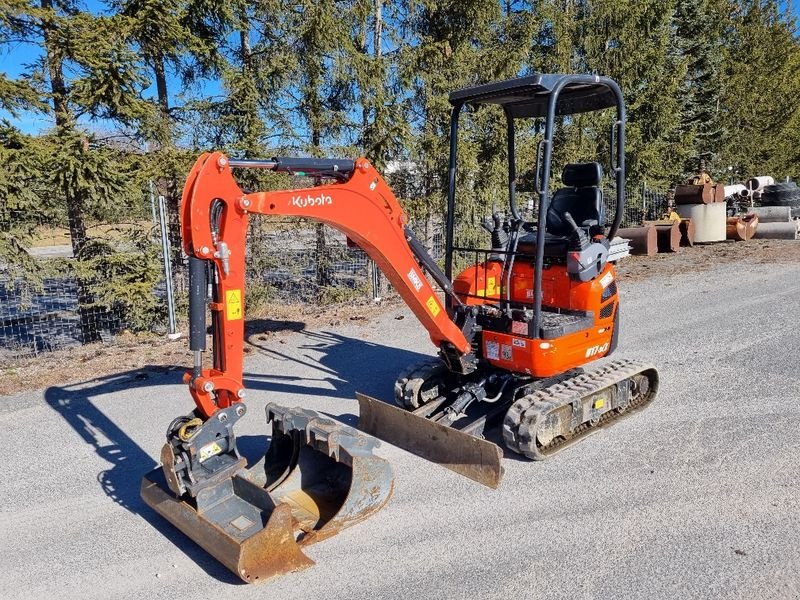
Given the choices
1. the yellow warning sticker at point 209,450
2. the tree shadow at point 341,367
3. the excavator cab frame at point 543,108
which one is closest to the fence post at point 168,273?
the tree shadow at point 341,367

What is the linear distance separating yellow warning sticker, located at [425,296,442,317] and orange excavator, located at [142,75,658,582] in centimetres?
1

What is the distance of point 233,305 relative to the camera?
3943 millimetres

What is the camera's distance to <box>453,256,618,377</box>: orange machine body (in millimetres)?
5176

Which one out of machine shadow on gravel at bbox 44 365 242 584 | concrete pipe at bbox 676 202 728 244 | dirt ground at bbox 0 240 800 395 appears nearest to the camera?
machine shadow on gravel at bbox 44 365 242 584

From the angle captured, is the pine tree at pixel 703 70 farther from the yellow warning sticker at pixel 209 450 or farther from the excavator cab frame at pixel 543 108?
the yellow warning sticker at pixel 209 450

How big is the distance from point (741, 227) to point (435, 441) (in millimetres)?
15596

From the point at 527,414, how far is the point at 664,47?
689 inches

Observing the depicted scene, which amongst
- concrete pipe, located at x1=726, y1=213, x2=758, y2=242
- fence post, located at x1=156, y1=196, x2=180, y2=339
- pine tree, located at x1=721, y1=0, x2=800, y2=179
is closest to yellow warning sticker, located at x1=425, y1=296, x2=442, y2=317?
fence post, located at x1=156, y1=196, x2=180, y2=339

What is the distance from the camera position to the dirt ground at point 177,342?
7.63m

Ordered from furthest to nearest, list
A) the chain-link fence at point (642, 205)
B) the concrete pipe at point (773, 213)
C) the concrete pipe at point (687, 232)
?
the chain-link fence at point (642, 205), the concrete pipe at point (773, 213), the concrete pipe at point (687, 232)

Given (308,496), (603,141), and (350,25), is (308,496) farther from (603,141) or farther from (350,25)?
(603,141)

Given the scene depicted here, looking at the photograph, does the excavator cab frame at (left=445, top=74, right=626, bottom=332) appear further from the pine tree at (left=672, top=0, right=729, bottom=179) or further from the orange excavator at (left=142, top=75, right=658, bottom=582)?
the pine tree at (left=672, top=0, right=729, bottom=179)

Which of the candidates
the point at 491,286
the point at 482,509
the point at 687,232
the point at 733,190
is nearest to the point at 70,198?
the point at 491,286

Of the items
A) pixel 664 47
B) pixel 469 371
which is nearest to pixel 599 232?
pixel 469 371
